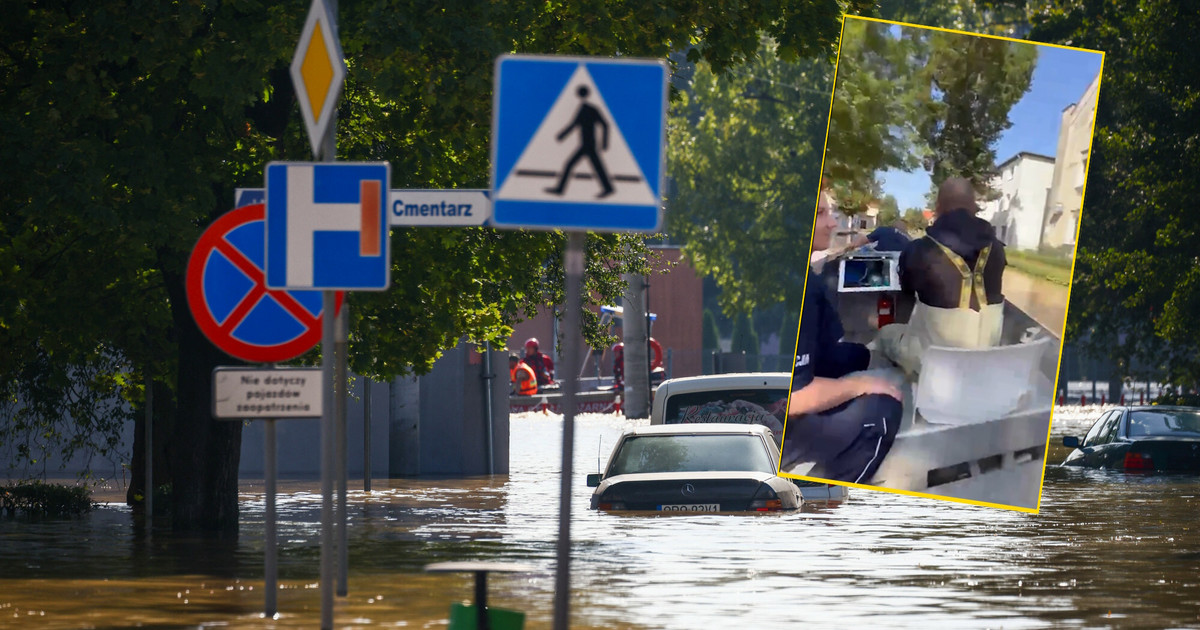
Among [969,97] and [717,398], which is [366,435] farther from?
[969,97]

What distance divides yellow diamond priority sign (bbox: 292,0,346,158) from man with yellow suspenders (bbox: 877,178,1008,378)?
10.0 ft

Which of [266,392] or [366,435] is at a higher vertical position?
[266,392]

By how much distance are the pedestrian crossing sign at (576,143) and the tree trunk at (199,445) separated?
11685 millimetres

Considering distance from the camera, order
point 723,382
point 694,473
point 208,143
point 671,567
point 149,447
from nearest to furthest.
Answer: point 671,567
point 208,143
point 694,473
point 149,447
point 723,382

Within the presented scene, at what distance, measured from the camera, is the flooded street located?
12508 millimetres

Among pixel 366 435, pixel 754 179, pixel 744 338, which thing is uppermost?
pixel 754 179

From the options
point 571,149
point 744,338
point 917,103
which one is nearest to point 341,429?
point 917,103

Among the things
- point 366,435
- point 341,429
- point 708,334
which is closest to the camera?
point 341,429

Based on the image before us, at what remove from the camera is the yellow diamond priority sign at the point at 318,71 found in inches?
425

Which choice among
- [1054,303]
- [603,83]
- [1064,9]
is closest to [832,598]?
[1054,303]

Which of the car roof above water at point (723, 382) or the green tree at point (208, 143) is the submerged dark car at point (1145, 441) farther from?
the green tree at point (208, 143)

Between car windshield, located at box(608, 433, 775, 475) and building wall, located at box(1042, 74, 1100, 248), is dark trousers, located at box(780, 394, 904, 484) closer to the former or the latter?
building wall, located at box(1042, 74, 1100, 248)

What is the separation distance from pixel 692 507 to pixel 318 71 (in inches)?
327

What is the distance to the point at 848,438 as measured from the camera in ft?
37.2
